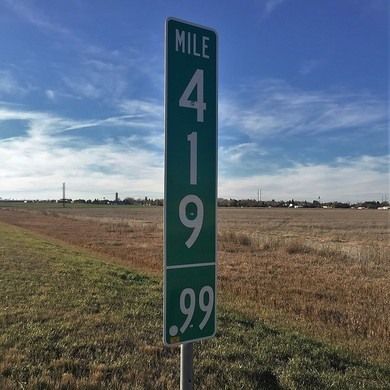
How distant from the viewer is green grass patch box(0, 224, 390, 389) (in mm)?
4399

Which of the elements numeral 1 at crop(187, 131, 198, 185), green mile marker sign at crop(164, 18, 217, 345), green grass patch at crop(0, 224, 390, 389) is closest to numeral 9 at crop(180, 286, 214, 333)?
green mile marker sign at crop(164, 18, 217, 345)

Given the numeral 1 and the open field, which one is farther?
the open field

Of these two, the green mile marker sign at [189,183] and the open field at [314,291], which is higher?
the green mile marker sign at [189,183]

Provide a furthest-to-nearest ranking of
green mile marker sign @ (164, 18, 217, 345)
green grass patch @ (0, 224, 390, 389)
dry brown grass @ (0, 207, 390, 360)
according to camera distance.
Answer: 1. dry brown grass @ (0, 207, 390, 360)
2. green grass patch @ (0, 224, 390, 389)
3. green mile marker sign @ (164, 18, 217, 345)

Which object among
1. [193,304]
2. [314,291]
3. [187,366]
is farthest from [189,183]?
[314,291]

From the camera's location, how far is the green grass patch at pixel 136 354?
173 inches

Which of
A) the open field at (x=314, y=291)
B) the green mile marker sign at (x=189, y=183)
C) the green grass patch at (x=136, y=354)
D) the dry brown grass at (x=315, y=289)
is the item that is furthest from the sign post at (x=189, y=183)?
the dry brown grass at (x=315, y=289)

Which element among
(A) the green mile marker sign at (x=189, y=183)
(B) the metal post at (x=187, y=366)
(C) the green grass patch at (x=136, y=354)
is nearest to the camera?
(A) the green mile marker sign at (x=189, y=183)

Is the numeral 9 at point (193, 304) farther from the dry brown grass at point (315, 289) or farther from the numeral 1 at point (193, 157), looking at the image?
the dry brown grass at point (315, 289)

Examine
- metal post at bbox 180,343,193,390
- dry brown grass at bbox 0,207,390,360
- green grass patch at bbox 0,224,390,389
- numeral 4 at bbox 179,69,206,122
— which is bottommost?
dry brown grass at bbox 0,207,390,360

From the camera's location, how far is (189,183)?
7.33 ft

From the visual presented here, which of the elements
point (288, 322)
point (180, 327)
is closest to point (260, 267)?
point (288, 322)

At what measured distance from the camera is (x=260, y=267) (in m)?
15.1

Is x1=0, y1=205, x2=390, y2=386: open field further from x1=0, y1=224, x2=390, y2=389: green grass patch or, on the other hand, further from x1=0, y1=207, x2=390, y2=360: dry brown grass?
x1=0, y1=224, x2=390, y2=389: green grass patch
